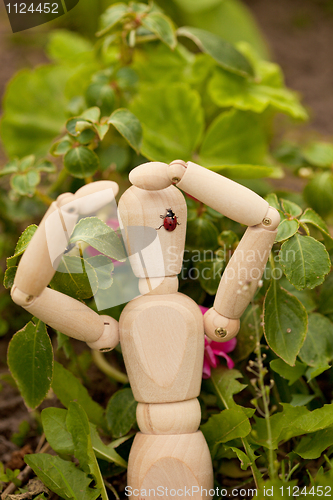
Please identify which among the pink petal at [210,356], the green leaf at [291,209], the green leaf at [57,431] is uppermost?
the green leaf at [291,209]

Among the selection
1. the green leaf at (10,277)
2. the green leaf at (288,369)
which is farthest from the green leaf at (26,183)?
the green leaf at (288,369)

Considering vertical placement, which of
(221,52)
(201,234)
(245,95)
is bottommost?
(201,234)

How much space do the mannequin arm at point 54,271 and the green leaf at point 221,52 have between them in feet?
1.90

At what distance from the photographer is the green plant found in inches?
25.9

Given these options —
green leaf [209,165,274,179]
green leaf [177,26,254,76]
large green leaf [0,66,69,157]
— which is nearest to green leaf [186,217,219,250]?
green leaf [209,165,274,179]

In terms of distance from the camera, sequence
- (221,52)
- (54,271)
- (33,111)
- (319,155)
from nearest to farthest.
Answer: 1. (54,271)
2. (221,52)
3. (319,155)
4. (33,111)

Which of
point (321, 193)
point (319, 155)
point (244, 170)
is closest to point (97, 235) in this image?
point (244, 170)

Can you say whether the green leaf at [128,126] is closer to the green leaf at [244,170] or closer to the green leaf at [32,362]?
the green leaf at [244,170]

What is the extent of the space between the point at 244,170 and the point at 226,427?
1.60 ft

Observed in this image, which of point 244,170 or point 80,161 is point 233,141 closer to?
point 244,170

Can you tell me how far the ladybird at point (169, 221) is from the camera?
2.01 ft

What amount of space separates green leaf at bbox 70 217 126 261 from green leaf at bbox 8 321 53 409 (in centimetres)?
18

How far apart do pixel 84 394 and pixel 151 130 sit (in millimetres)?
599

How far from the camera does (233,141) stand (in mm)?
1072
